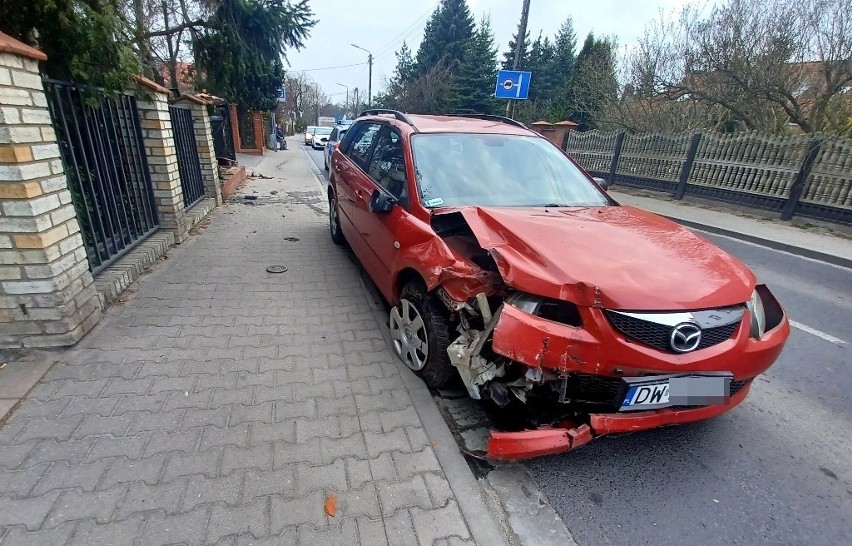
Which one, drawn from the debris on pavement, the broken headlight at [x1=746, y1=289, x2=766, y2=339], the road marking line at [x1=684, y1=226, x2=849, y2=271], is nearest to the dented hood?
the broken headlight at [x1=746, y1=289, x2=766, y2=339]

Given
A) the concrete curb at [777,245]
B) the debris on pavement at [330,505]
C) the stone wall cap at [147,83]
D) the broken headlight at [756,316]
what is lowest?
the debris on pavement at [330,505]

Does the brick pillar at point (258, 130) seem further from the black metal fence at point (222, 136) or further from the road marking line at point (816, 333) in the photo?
the road marking line at point (816, 333)

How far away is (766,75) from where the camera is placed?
10664mm

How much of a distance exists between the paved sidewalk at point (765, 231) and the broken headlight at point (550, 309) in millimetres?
6826

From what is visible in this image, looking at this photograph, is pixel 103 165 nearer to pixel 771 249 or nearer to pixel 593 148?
pixel 771 249

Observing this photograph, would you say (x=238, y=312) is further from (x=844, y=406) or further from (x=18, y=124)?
(x=844, y=406)

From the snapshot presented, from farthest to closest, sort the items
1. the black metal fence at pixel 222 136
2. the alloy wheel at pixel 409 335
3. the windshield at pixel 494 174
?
the black metal fence at pixel 222 136
the windshield at pixel 494 174
the alloy wheel at pixel 409 335

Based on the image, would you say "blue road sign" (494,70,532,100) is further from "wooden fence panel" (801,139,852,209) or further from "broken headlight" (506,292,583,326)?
"broken headlight" (506,292,583,326)

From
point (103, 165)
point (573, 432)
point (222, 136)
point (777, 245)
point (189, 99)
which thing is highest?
point (189, 99)

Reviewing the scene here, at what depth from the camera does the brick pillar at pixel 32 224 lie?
237cm

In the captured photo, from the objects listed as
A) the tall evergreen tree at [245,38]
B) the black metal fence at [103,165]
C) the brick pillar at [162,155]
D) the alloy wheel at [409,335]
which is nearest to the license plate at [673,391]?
the alloy wheel at [409,335]

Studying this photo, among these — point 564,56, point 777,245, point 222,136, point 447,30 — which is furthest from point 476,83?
point 777,245

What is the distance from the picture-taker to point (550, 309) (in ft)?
6.48

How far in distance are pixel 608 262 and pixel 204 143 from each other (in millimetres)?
7137
